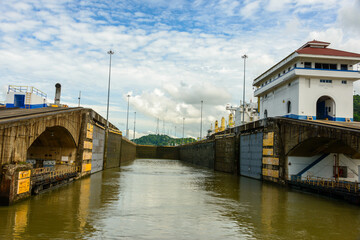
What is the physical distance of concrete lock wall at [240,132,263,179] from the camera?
42522 millimetres

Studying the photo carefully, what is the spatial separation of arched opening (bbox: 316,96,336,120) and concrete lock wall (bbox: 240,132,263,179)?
1380cm

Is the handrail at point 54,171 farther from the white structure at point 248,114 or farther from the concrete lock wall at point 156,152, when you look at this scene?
the concrete lock wall at point 156,152

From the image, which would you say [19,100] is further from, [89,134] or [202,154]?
[202,154]

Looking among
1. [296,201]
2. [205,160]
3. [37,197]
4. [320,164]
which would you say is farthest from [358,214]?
[205,160]

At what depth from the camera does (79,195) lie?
1045 inches

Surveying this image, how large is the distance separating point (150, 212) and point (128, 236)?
5.75 meters

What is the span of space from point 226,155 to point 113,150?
23324 mm

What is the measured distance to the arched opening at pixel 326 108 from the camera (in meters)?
48.7

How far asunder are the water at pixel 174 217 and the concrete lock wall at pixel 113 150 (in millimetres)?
30566

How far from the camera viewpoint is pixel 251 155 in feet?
151

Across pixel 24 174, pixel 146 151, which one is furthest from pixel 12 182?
pixel 146 151

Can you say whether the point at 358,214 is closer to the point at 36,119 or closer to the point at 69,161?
the point at 36,119

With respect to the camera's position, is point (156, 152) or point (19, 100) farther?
point (156, 152)

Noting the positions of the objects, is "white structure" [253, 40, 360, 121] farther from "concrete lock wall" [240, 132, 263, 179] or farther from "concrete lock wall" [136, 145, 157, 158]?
"concrete lock wall" [136, 145, 157, 158]
